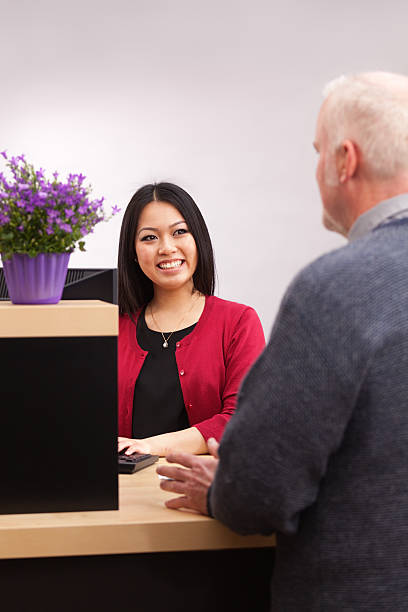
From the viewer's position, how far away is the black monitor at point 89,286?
2.23m

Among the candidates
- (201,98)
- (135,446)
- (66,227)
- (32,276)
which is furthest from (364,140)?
(201,98)

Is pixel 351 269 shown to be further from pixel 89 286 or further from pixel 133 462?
pixel 89 286

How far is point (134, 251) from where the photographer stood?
2783 mm

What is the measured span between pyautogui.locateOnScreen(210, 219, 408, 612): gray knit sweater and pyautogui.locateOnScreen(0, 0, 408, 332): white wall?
11.1 ft

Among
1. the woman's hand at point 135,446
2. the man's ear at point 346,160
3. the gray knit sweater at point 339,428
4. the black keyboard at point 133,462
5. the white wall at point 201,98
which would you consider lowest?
the woman's hand at point 135,446

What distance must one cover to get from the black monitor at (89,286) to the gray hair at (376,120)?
119 centimetres

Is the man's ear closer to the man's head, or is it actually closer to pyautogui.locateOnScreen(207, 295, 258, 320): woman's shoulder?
the man's head

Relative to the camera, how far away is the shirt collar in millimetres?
1182

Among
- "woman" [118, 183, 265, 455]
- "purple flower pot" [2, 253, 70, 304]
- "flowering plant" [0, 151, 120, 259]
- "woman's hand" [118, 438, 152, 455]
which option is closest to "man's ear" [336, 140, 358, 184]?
"flowering plant" [0, 151, 120, 259]

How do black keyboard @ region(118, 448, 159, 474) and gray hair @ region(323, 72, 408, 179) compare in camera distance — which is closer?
gray hair @ region(323, 72, 408, 179)

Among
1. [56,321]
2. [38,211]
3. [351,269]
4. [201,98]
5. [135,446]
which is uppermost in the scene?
[201,98]

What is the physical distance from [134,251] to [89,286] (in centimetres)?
54

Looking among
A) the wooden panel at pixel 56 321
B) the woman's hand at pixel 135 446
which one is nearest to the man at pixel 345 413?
the wooden panel at pixel 56 321

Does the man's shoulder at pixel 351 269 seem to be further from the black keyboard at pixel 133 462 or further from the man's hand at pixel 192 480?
the black keyboard at pixel 133 462
